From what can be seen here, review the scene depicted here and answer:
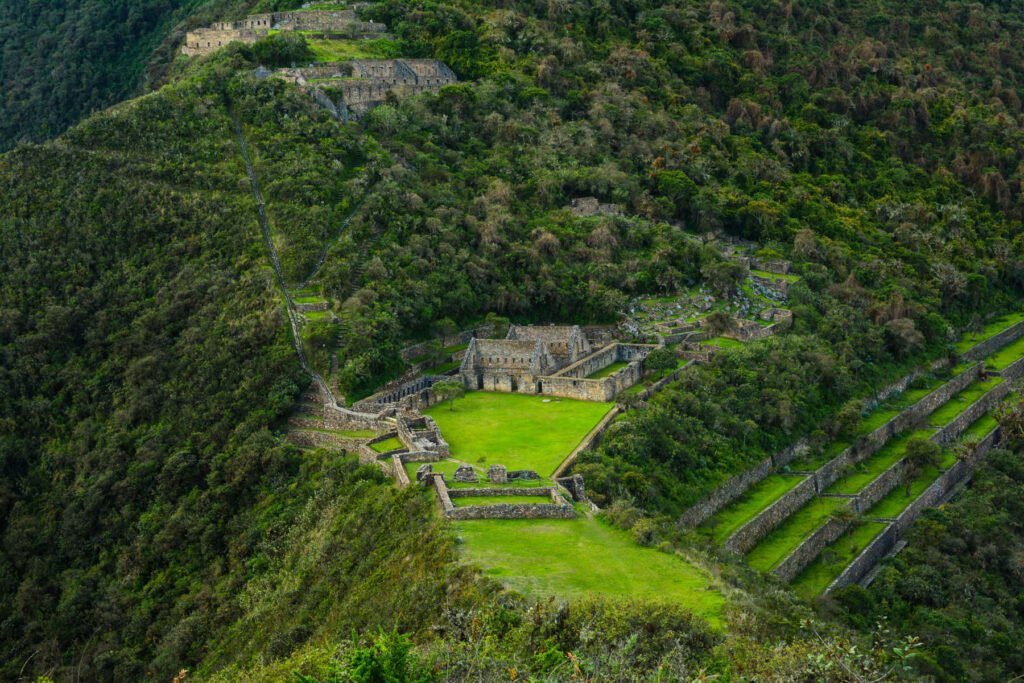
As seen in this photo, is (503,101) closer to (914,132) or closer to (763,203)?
(763,203)

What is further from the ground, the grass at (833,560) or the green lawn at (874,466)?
the grass at (833,560)

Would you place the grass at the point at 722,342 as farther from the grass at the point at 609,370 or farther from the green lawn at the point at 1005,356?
the green lawn at the point at 1005,356

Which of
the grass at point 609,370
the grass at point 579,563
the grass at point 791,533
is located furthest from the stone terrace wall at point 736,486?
the grass at point 579,563

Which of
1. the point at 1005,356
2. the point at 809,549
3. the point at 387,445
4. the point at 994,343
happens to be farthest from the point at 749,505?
the point at 994,343

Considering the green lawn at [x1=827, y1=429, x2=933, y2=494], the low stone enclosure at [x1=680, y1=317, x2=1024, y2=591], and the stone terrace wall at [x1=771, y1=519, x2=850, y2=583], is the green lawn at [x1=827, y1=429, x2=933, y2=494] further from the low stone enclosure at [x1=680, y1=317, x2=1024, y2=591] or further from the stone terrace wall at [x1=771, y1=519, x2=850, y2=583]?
the stone terrace wall at [x1=771, y1=519, x2=850, y2=583]


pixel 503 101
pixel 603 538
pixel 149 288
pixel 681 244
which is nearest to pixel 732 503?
pixel 603 538

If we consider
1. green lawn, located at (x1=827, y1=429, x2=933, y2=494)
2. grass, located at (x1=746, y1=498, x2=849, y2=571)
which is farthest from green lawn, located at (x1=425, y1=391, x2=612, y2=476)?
green lawn, located at (x1=827, y1=429, x2=933, y2=494)
